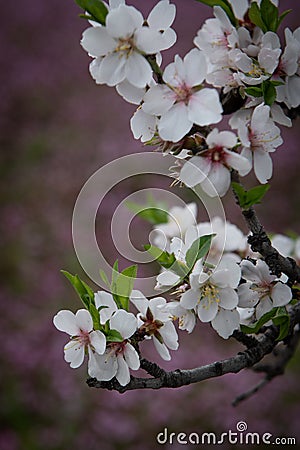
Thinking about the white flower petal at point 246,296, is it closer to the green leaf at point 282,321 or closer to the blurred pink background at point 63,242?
the green leaf at point 282,321

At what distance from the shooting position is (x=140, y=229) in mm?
2596

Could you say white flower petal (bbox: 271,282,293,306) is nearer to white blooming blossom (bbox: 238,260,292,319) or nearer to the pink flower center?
white blooming blossom (bbox: 238,260,292,319)

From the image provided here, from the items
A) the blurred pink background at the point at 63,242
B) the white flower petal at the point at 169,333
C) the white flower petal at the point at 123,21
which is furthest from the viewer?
the blurred pink background at the point at 63,242

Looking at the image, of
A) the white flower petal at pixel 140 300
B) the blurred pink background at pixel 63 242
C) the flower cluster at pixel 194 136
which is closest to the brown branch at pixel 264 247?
the flower cluster at pixel 194 136

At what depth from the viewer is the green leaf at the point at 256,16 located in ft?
1.81

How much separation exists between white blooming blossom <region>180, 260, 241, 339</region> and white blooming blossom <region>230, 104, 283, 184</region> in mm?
90

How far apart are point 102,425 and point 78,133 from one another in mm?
1873

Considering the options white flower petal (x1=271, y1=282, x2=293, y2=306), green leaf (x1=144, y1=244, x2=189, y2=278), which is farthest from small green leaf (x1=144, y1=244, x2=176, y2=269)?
white flower petal (x1=271, y1=282, x2=293, y2=306)

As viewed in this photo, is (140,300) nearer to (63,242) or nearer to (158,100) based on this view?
(158,100)

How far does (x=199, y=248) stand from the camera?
524mm

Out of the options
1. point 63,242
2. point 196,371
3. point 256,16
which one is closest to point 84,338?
point 196,371

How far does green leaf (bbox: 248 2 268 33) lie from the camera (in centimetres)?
55

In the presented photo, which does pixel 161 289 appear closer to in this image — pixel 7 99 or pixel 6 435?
pixel 6 435

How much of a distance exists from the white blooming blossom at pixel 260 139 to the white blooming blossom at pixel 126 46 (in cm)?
9
